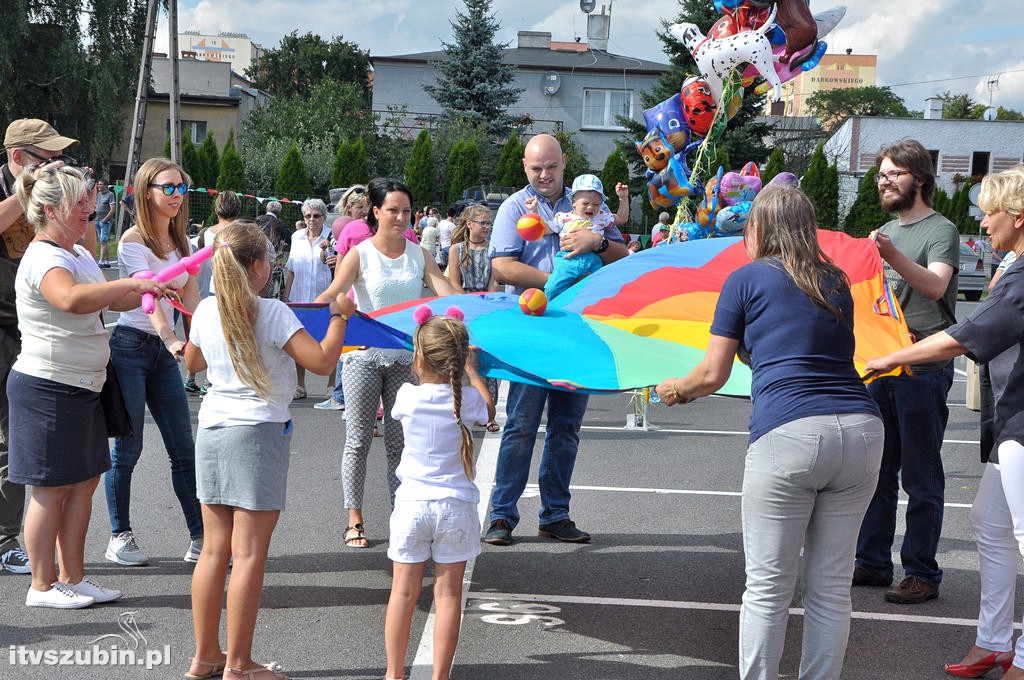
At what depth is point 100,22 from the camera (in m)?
37.4

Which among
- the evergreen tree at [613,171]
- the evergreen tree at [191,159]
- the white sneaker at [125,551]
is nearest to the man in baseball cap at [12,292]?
the white sneaker at [125,551]

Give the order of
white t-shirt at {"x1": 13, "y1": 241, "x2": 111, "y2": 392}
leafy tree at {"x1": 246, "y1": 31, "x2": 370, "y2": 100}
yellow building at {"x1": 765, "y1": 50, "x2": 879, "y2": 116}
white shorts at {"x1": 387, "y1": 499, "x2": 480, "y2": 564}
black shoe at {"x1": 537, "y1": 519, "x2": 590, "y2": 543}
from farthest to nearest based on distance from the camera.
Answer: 1. yellow building at {"x1": 765, "y1": 50, "x2": 879, "y2": 116}
2. leafy tree at {"x1": 246, "y1": 31, "x2": 370, "y2": 100}
3. black shoe at {"x1": 537, "y1": 519, "x2": 590, "y2": 543}
4. white t-shirt at {"x1": 13, "y1": 241, "x2": 111, "y2": 392}
5. white shorts at {"x1": 387, "y1": 499, "x2": 480, "y2": 564}

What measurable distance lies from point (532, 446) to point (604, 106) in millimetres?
46561

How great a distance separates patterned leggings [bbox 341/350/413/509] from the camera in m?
5.74

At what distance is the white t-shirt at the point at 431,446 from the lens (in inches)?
152

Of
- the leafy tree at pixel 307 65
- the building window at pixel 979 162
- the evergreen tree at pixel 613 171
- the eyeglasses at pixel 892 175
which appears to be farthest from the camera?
the leafy tree at pixel 307 65

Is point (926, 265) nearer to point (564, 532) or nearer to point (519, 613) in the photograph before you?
point (564, 532)

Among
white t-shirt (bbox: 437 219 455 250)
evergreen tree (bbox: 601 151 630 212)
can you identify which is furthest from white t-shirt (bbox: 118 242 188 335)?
evergreen tree (bbox: 601 151 630 212)

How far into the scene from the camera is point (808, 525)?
3682 mm

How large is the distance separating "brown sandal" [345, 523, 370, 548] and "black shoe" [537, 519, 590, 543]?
105cm

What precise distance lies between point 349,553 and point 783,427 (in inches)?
121

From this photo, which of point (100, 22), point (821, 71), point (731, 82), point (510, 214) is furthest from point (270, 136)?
point (821, 71)

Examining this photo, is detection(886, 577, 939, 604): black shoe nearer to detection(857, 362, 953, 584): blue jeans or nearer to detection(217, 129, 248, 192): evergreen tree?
detection(857, 362, 953, 584): blue jeans

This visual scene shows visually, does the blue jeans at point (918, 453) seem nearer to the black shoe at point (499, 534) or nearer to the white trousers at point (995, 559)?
the white trousers at point (995, 559)
